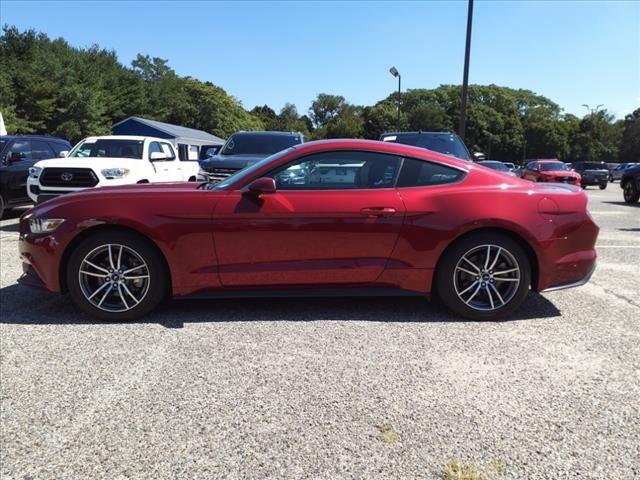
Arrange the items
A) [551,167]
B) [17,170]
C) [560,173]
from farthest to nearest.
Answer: [551,167] < [560,173] < [17,170]

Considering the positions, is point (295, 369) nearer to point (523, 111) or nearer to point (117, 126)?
point (117, 126)

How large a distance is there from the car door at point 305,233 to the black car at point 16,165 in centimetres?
813

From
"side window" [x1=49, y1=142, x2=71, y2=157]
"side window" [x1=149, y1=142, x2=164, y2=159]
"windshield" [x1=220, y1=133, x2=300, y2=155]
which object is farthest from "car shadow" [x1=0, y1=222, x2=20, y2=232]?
"windshield" [x1=220, y1=133, x2=300, y2=155]

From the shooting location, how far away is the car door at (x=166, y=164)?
1062cm

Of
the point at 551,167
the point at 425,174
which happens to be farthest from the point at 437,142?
the point at 551,167

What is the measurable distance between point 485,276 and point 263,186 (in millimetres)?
1943

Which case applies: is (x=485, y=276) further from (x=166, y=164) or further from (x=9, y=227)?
(x=9, y=227)

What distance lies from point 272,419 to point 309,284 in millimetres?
1618

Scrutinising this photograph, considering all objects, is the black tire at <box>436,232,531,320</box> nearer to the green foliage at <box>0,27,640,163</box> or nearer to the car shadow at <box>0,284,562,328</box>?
the car shadow at <box>0,284,562,328</box>

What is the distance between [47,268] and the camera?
→ 4133mm

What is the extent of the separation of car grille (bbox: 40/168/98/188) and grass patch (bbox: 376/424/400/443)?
7.72 metres

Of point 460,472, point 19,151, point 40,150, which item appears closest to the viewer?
point 460,472

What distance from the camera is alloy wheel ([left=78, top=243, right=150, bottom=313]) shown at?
4.13 metres

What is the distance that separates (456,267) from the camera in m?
4.20
